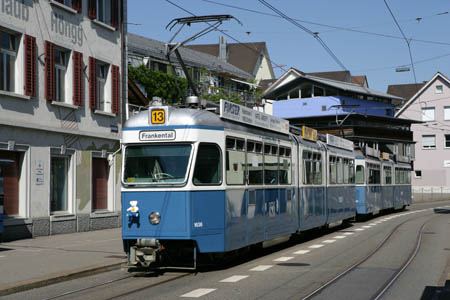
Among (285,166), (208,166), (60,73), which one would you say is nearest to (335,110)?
(60,73)

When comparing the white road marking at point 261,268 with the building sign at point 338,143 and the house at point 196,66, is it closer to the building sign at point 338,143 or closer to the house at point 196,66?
the building sign at point 338,143

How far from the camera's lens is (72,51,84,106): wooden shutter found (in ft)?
73.8

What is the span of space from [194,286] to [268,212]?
4685 mm

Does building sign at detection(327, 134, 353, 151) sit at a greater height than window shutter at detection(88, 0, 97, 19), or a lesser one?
lesser

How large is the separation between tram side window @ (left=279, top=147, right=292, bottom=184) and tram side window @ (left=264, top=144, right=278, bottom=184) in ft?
1.39

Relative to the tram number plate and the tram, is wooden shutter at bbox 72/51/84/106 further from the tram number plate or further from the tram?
the tram number plate

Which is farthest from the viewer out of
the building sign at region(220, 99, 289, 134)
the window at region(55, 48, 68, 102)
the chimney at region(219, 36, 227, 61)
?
the chimney at region(219, 36, 227, 61)

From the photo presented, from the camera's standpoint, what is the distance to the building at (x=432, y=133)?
254ft

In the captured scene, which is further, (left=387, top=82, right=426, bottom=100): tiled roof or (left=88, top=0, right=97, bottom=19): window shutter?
(left=387, top=82, right=426, bottom=100): tiled roof

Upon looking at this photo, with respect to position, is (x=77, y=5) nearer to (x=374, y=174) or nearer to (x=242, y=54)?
(x=374, y=174)

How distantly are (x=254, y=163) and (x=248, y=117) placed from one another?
93 cm

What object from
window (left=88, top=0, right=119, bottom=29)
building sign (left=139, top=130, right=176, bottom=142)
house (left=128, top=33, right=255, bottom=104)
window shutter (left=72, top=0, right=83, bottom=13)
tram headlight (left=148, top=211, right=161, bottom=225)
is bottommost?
tram headlight (left=148, top=211, right=161, bottom=225)

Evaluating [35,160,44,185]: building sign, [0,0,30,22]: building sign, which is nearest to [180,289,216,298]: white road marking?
[35,160,44,185]: building sign


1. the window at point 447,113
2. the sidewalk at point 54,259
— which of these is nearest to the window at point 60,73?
the sidewalk at point 54,259
